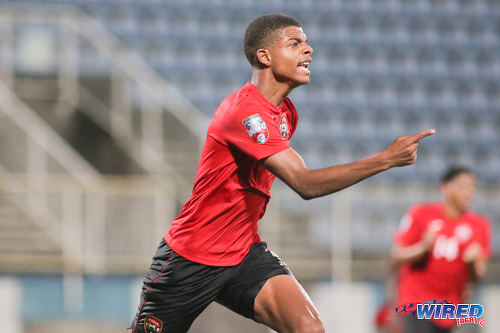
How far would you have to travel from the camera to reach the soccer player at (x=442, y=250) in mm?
6387

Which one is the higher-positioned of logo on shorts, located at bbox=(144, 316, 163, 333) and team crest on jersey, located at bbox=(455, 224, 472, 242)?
team crest on jersey, located at bbox=(455, 224, 472, 242)

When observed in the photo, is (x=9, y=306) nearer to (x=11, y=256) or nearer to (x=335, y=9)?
(x=11, y=256)

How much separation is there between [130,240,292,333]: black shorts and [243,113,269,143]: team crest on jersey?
75 cm

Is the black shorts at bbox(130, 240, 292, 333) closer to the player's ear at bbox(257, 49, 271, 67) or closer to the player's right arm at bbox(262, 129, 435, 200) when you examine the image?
the player's right arm at bbox(262, 129, 435, 200)

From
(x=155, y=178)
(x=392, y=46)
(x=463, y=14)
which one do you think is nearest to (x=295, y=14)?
(x=392, y=46)

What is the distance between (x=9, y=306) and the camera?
8695 millimetres

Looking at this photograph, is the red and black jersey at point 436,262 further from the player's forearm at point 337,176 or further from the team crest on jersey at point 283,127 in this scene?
the player's forearm at point 337,176

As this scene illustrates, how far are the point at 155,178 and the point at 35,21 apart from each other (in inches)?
117

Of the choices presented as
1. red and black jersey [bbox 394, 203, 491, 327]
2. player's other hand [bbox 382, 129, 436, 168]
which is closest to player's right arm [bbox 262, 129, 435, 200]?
player's other hand [bbox 382, 129, 436, 168]

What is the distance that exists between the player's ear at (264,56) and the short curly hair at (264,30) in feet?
0.08

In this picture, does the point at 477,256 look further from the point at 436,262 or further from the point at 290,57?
the point at 290,57

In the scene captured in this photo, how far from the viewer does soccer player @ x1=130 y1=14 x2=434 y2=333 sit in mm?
4059

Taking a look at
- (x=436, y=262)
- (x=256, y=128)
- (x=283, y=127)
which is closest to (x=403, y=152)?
(x=256, y=128)

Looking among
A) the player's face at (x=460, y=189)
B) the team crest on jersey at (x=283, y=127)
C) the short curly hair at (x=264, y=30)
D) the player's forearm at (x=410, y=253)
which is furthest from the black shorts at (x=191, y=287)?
the player's face at (x=460, y=189)
